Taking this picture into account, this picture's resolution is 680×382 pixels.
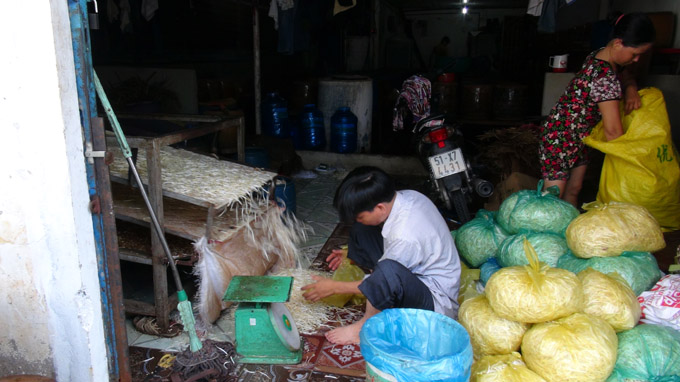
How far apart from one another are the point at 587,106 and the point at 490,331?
225cm

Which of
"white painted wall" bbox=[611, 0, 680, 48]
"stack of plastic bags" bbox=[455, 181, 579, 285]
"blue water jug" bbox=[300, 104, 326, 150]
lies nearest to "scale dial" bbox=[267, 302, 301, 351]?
"stack of plastic bags" bbox=[455, 181, 579, 285]

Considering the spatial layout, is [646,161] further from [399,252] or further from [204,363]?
[204,363]

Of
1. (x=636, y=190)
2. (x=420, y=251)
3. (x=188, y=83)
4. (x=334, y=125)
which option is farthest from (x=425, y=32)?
(x=420, y=251)

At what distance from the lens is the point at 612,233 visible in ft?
9.41

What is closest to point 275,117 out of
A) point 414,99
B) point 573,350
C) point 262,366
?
point 414,99

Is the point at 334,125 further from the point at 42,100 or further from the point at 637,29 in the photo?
the point at 42,100

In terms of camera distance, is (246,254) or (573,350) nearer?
(573,350)

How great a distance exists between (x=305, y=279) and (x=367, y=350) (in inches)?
72.7

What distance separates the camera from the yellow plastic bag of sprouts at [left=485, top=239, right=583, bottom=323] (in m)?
2.26

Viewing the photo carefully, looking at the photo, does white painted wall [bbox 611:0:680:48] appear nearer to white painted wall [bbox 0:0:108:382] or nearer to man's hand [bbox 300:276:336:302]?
man's hand [bbox 300:276:336:302]

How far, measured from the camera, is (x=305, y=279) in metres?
3.90

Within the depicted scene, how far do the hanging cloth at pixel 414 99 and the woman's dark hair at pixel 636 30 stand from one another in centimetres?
414

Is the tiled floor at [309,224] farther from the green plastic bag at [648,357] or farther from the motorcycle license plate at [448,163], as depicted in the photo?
the green plastic bag at [648,357]

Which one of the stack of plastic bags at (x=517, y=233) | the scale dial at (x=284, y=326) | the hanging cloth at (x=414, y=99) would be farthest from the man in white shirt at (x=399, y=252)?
the hanging cloth at (x=414, y=99)
